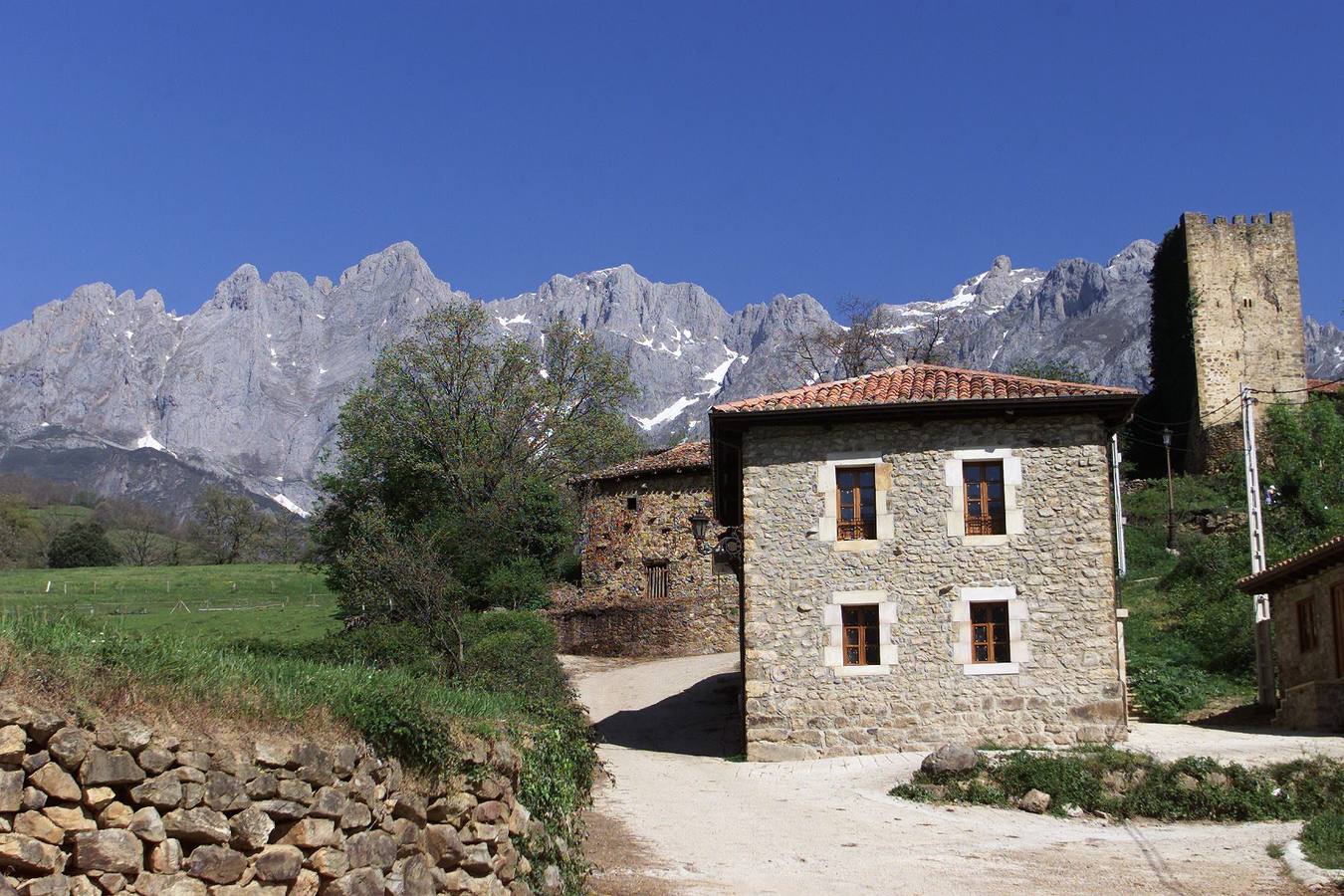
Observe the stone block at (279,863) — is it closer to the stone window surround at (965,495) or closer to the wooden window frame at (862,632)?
the wooden window frame at (862,632)

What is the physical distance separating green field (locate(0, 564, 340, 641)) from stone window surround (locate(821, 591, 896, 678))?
2288 centimetres

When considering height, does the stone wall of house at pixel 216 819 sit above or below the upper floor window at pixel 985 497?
below

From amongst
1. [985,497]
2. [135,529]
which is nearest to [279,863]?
[985,497]

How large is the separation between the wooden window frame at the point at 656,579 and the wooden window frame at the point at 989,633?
59.8 feet

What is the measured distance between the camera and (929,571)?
19531 mm

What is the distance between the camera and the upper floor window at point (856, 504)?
64.9 feet

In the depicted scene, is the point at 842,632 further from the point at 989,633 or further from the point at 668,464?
the point at 668,464

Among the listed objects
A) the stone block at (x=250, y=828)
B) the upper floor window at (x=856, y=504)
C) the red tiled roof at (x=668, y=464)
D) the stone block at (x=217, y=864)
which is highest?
the red tiled roof at (x=668, y=464)

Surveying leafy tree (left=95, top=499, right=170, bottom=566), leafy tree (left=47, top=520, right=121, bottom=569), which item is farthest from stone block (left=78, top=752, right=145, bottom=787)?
leafy tree (left=95, top=499, right=170, bottom=566)

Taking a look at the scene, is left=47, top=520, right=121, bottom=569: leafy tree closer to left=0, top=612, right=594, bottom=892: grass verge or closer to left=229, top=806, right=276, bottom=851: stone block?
left=0, top=612, right=594, bottom=892: grass verge

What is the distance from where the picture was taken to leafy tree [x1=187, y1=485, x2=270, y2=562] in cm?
8744

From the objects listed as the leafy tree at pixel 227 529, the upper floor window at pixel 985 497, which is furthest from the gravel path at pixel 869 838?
the leafy tree at pixel 227 529

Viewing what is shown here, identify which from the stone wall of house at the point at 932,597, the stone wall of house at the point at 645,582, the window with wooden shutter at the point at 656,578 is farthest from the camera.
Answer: the window with wooden shutter at the point at 656,578

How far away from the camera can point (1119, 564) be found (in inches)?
1465
